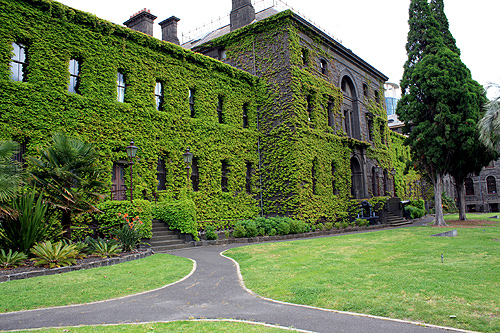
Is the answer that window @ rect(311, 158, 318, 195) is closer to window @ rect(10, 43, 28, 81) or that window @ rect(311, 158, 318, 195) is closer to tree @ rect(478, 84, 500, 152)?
tree @ rect(478, 84, 500, 152)

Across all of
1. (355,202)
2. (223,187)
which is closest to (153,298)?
(223,187)

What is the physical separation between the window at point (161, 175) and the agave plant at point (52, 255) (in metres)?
8.78

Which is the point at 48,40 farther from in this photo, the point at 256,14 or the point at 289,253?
the point at 256,14

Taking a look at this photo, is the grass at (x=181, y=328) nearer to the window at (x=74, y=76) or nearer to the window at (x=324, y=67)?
the window at (x=74, y=76)

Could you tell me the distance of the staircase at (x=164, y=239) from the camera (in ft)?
46.8

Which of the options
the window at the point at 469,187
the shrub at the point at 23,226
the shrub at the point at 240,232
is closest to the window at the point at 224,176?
the shrub at the point at 240,232

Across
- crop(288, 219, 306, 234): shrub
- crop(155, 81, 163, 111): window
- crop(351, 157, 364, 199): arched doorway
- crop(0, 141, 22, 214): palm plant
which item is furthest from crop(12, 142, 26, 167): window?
crop(351, 157, 364, 199): arched doorway

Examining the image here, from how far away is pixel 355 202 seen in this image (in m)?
27.2

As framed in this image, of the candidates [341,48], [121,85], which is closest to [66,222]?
[121,85]

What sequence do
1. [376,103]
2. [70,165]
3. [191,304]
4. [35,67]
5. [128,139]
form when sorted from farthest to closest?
[376,103] → [128,139] → [35,67] → [70,165] → [191,304]

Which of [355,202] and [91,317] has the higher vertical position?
[355,202]

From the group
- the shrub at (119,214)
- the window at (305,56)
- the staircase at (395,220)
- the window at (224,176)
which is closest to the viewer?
the shrub at (119,214)

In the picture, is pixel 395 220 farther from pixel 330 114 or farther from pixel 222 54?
pixel 222 54

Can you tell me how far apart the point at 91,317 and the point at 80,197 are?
6.43 m
